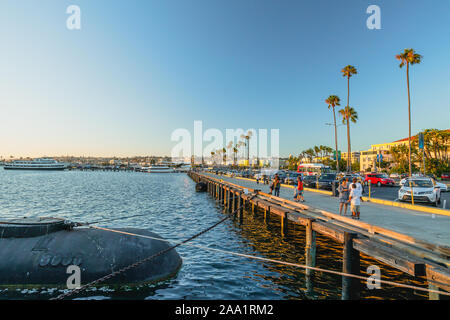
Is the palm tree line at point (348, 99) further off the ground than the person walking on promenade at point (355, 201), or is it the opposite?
the palm tree line at point (348, 99)

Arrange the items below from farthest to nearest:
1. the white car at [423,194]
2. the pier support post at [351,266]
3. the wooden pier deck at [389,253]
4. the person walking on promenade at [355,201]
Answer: the white car at [423,194], the person walking on promenade at [355,201], the pier support post at [351,266], the wooden pier deck at [389,253]

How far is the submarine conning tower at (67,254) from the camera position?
27.3ft

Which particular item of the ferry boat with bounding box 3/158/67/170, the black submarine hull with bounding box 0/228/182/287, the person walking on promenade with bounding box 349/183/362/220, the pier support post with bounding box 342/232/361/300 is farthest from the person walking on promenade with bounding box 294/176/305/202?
the ferry boat with bounding box 3/158/67/170

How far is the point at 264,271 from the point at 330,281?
8.51 ft

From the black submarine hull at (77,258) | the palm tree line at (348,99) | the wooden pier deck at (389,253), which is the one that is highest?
the palm tree line at (348,99)

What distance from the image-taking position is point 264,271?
433 inches

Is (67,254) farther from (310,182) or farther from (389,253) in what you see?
(310,182)

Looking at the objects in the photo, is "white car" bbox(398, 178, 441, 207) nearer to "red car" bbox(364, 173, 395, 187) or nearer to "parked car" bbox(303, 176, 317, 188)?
"parked car" bbox(303, 176, 317, 188)

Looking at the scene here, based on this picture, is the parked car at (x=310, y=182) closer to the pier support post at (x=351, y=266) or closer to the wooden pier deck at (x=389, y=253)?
the wooden pier deck at (x=389, y=253)

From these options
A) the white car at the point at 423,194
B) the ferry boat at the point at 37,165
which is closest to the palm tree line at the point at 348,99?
the white car at the point at 423,194

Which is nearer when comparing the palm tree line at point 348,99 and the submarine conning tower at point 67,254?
the submarine conning tower at point 67,254

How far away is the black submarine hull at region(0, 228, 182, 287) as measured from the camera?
8.33 m
